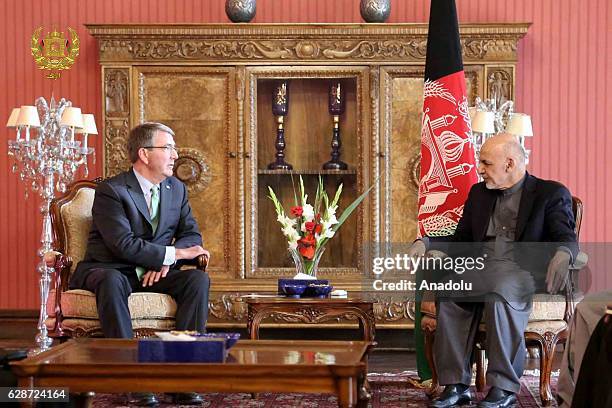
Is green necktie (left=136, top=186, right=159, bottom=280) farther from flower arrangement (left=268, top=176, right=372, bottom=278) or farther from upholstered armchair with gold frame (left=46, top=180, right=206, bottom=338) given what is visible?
flower arrangement (left=268, top=176, right=372, bottom=278)

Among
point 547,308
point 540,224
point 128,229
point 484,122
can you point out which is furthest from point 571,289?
point 128,229

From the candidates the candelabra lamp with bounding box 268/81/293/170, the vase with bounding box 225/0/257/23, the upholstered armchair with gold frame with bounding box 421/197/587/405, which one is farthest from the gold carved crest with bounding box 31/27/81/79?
the upholstered armchair with gold frame with bounding box 421/197/587/405

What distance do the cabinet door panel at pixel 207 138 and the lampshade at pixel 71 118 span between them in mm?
661

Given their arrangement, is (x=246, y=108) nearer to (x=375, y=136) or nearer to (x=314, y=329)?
(x=375, y=136)

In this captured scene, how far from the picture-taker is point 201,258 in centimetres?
487

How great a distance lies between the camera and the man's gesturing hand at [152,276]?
4.71 metres

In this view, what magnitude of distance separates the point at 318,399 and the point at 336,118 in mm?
2384

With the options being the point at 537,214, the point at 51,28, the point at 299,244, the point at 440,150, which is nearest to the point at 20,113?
the point at 51,28

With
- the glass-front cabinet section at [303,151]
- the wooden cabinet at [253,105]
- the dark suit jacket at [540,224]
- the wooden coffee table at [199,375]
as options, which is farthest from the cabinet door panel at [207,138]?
the wooden coffee table at [199,375]

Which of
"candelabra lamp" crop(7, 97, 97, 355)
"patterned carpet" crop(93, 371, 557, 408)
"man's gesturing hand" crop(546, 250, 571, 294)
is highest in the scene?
"candelabra lamp" crop(7, 97, 97, 355)

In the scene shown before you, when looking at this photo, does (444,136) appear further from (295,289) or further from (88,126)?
(88,126)

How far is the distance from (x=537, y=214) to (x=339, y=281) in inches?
82.0

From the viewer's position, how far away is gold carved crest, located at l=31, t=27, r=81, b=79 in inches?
263

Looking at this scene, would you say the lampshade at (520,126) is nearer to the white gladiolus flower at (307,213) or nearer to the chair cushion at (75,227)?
the white gladiolus flower at (307,213)
